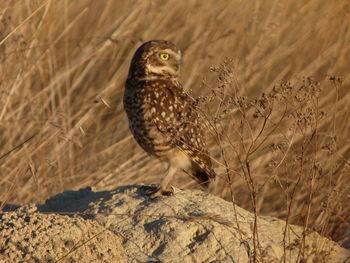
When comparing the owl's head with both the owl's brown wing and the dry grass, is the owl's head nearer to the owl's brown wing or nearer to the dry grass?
the owl's brown wing

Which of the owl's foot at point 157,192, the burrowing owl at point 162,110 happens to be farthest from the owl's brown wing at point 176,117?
the owl's foot at point 157,192

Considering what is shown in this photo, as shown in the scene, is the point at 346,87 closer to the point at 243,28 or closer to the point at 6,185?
the point at 243,28

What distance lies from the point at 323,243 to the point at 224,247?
0.59 meters

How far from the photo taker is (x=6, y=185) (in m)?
5.03

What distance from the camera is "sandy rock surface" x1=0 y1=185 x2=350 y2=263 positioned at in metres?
3.03

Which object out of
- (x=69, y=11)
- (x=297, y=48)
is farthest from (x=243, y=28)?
(x=69, y=11)

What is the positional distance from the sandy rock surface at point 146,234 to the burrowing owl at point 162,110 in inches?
21.9

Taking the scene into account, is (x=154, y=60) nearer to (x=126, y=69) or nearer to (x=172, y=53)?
(x=172, y=53)

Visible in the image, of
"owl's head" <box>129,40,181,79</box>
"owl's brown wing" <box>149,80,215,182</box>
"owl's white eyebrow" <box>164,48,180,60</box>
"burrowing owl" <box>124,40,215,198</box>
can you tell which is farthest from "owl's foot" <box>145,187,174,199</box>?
"owl's white eyebrow" <box>164,48,180,60</box>

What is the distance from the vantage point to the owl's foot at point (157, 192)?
3.70m

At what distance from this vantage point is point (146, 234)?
3281mm

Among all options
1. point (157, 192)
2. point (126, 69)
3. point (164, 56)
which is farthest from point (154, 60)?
point (126, 69)

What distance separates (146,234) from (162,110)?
113 centimetres

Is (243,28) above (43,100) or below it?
above
